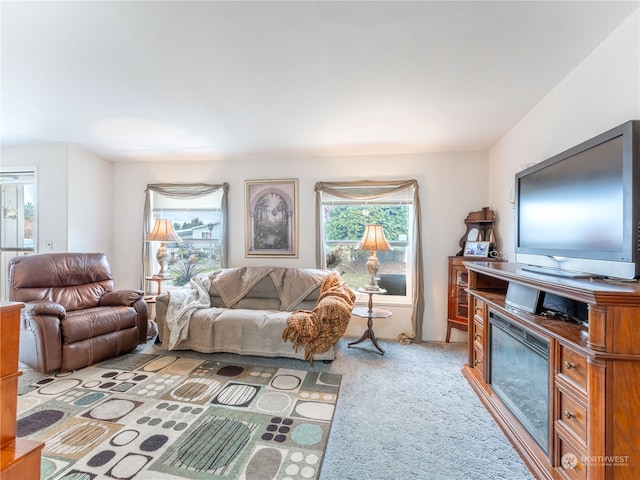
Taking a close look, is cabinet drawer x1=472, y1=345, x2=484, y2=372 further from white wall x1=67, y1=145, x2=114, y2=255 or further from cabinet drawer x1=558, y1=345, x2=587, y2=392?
white wall x1=67, y1=145, x2=114, y2=255

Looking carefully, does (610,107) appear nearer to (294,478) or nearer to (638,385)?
(638,385)

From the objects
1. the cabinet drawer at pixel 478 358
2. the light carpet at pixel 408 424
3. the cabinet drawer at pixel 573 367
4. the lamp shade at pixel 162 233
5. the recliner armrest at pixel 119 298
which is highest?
the lamp shade at pixel 162 233

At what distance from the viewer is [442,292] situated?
3.47 meters

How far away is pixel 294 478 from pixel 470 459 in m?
0.98

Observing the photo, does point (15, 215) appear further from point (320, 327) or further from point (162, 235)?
point (320, 327)

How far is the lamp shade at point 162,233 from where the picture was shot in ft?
11.4

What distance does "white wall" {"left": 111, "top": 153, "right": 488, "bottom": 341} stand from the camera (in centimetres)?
345

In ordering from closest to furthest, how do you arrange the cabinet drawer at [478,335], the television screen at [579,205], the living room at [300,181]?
the television screen at [579,205]
the cabinet drawer at [478,335]
the living room at [300,181]

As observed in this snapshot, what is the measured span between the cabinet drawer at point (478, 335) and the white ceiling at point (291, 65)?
1848 mm

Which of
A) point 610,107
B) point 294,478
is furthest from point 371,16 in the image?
point 294,478

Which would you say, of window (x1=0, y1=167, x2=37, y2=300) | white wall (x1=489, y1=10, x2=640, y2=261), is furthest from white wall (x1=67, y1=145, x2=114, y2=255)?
white wall (x1=489, y1=10, x2=640, y2=261)

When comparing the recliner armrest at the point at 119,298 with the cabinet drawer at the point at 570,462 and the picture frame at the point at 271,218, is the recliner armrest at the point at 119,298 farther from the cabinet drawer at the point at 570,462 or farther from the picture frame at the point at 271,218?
the cabinet drawer at the point at 570,462

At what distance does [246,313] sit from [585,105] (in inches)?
124

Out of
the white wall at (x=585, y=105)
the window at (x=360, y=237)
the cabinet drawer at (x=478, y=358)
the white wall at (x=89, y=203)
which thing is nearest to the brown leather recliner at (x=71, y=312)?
the white wall at (x=89, y=203)
